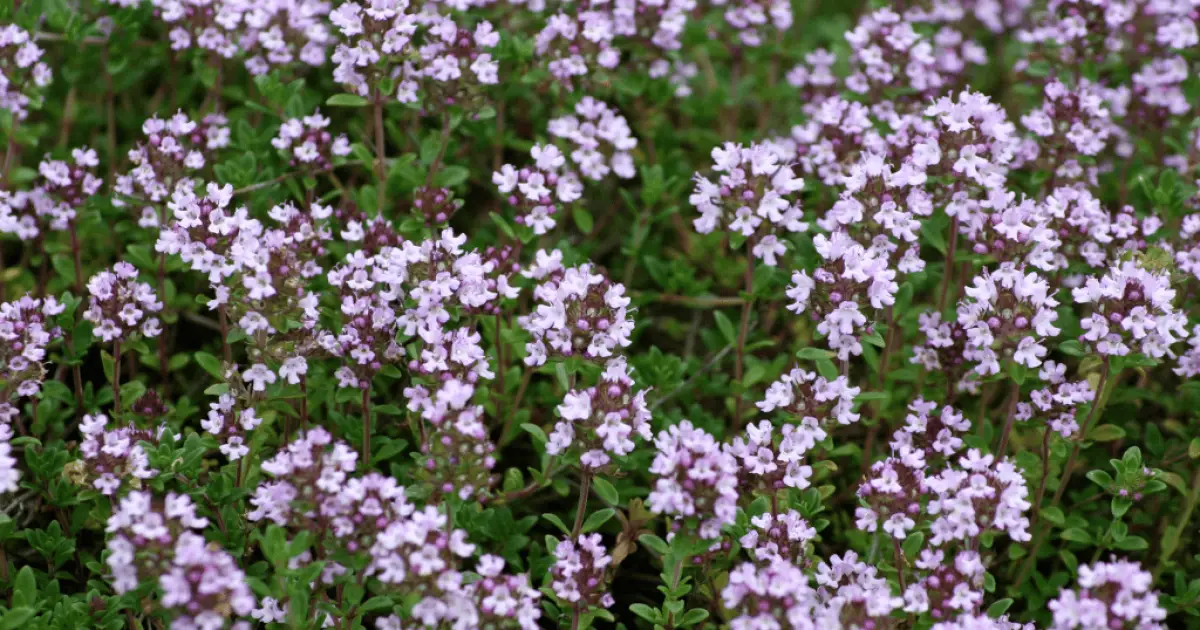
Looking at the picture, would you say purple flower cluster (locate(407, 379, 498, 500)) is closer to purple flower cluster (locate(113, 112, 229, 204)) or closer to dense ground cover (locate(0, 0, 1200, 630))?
dense ground cover (locate(0, 0, 1200, 630))

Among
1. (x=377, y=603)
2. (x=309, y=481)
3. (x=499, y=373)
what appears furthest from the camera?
(x=499, y=373)

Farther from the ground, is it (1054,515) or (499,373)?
(499,373)

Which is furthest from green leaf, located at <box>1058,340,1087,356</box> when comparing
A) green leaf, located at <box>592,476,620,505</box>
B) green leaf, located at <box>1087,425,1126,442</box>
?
green leaf, located at <box>592,476,620,505</box>

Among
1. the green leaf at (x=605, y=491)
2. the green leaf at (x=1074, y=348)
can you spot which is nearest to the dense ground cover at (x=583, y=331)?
the green leaf at (x=1074, y=348)

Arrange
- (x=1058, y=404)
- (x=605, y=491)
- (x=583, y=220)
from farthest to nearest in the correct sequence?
(x=583, y=220)
(x=1058, y=404)
(x=605, y=491)

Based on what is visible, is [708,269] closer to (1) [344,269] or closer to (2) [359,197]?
(2) [359,197]

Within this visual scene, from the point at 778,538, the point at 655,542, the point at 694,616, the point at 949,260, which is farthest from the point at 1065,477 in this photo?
the point at 655,542

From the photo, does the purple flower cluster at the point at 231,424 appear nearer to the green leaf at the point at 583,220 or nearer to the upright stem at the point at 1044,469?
the green leaf at the point at 583,220

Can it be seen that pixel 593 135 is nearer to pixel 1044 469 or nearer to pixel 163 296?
pixel 163 296

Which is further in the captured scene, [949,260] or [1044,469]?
[949,260]
